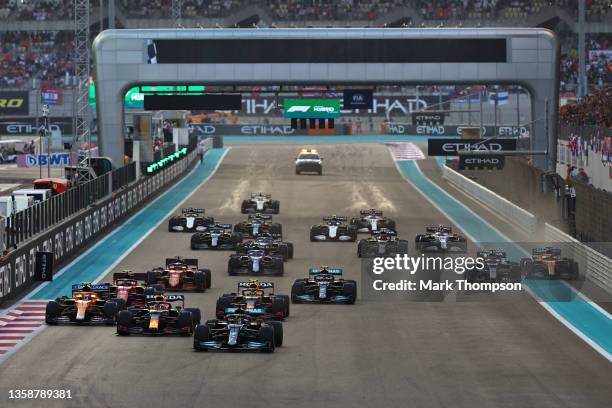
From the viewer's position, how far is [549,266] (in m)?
33.7

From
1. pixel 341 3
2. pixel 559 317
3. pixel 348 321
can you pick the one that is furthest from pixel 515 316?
pixel 341 3

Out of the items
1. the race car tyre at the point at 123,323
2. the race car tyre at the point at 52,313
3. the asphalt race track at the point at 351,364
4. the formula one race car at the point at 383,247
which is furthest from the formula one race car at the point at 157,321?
the formula one race car at the point at 383,247

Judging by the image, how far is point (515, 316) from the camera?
95.8ft

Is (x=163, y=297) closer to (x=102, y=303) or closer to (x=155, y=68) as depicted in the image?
(x=102, y=303)

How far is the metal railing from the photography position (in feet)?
108

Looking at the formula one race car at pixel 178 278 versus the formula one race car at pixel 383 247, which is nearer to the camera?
the formula one race car at pixel 178 278

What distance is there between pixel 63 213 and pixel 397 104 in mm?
80618

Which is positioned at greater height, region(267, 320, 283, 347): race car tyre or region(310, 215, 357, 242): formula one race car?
region(310, 215, 357, 242): formula one race car

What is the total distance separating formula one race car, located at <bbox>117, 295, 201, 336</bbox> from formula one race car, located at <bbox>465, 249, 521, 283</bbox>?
856cm

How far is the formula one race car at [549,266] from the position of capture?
111 feet

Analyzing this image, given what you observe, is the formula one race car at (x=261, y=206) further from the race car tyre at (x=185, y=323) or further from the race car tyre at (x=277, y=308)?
the race car tyre at (x=185, y=323)

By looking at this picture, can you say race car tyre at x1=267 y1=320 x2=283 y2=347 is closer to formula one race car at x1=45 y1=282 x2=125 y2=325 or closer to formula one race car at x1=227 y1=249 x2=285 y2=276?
formula one race car at x1=45 y1=282 x2=125 y2=325

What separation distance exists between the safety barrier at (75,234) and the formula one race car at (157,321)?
5.36 metres

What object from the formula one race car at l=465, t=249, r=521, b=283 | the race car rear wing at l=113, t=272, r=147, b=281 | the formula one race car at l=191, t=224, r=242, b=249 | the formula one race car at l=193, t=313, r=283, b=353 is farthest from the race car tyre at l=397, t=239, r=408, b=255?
the formula one race car at l=193, t=313, r=283, b=353
